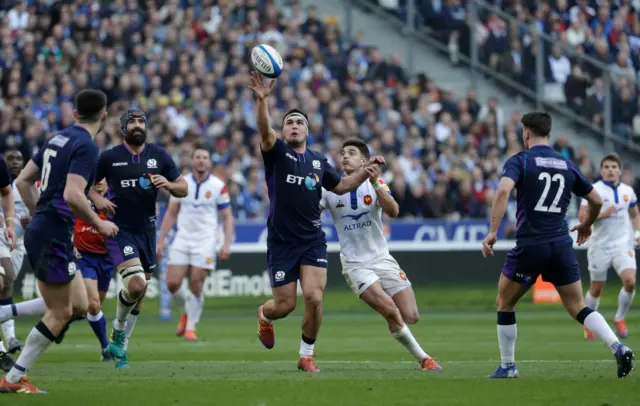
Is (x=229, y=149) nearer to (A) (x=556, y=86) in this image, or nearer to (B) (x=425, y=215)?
(B) (x=425, y=215)

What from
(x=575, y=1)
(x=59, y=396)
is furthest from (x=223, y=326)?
(x=575, y=1)

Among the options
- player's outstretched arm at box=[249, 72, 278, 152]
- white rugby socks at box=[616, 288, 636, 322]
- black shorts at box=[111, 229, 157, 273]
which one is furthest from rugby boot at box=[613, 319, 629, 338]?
player's outstretched arm at box=[249, 72, 278, 152]

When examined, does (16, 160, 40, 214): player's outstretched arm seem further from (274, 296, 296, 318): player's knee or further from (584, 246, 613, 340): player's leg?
(584, 246, 613, 340): player's leg

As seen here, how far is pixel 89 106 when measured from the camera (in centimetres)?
1135

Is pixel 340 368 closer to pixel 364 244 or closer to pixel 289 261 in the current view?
pixel 289 261

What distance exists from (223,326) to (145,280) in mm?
8514

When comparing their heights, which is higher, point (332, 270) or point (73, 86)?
point (73, 86)

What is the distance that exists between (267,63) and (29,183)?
276cm

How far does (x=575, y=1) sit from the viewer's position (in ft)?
122

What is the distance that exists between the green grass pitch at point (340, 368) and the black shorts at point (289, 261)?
41.3 inches

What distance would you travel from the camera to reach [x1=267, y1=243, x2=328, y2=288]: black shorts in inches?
536

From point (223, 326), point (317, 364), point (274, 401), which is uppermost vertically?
point (274, 401)

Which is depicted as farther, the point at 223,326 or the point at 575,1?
the point at 575,1

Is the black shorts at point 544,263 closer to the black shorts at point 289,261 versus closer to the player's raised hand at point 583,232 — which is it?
the player's raised hand at point 583,232
